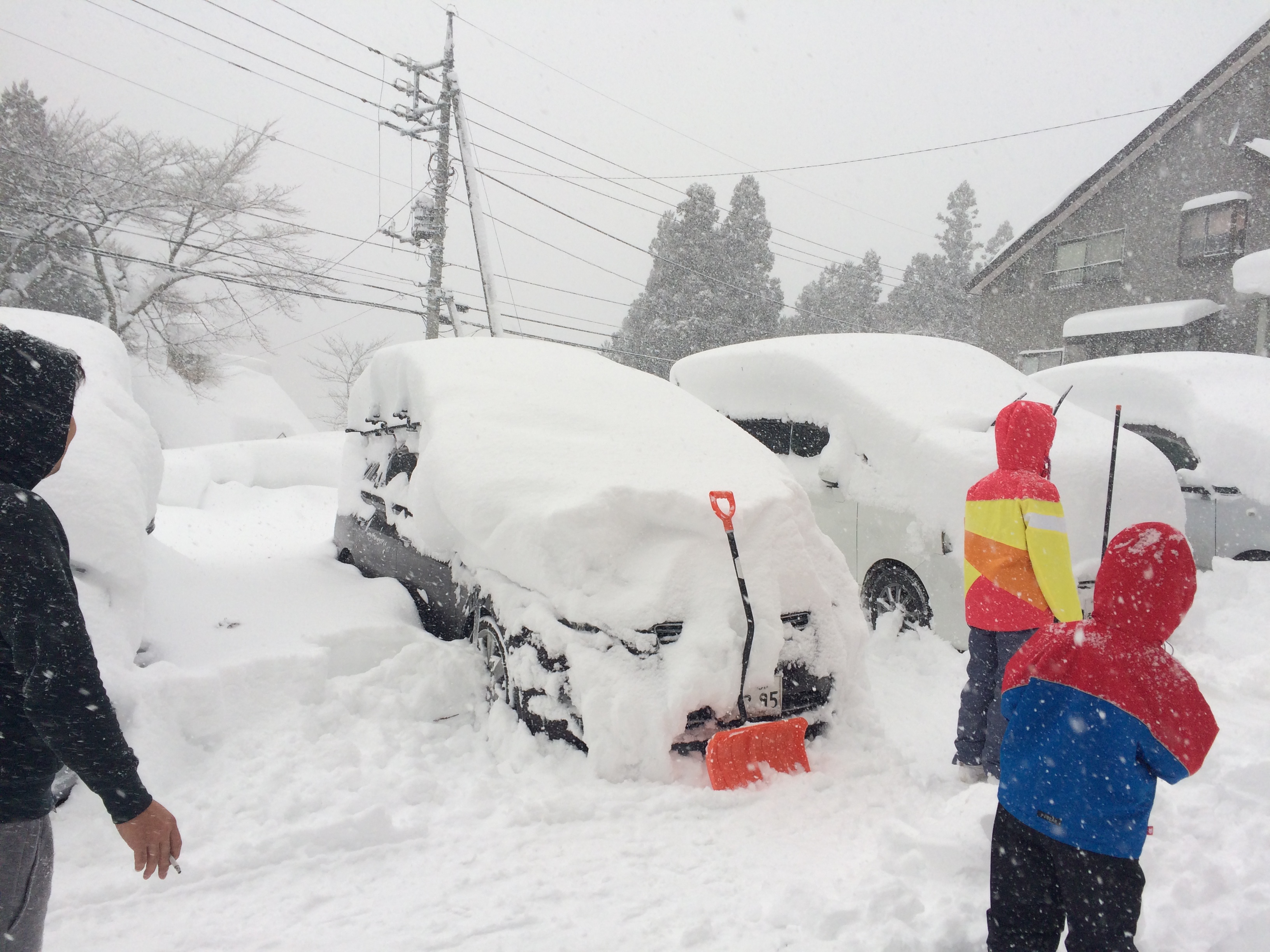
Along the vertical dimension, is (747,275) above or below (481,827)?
above

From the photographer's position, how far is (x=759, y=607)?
304 cm

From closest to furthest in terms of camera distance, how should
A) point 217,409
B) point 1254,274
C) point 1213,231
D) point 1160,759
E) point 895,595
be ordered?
point 1160,759 → point 895,595 → point 1254,274 → point 1213,231 → point 217,409

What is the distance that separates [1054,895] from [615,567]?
1776mm

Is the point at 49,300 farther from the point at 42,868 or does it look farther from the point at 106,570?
the point at 42,868

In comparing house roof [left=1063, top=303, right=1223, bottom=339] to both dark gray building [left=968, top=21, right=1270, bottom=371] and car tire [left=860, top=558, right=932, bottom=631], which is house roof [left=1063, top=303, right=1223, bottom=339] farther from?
car tire [left=860, top=558, right=932, bottom=631]

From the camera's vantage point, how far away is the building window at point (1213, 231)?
54.0ft

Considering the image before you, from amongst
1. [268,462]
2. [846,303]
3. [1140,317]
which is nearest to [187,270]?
[268,462]

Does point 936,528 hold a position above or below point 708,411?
below

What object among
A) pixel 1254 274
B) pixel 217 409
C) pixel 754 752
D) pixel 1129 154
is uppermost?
pixel 1129 154

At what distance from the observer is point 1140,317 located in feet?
55.9

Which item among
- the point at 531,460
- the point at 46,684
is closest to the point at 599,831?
the point at 531,460

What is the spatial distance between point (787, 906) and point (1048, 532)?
1.61 meters

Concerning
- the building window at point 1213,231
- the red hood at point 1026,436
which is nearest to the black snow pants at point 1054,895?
the red hood at point 1026,436

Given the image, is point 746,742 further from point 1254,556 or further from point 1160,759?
point 1254,556
